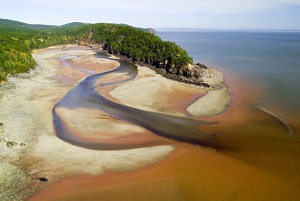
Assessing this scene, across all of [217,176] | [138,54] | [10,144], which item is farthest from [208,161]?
[138,54]

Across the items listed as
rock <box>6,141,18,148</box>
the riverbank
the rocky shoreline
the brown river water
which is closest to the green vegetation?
the rocky shoreline

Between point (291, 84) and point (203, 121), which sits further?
point (291, 84)

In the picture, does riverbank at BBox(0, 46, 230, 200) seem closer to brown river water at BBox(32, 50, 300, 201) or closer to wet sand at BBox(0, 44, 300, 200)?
wet sand at BBox(0, 44, 300, 200)

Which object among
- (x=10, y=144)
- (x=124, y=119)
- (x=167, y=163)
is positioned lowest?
(x=167, y=163)

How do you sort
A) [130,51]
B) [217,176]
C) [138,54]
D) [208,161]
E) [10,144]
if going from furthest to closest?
[130,51]
[138,54]
[10,144]
[208,161]
[217,176]

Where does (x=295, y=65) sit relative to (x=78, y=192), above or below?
above

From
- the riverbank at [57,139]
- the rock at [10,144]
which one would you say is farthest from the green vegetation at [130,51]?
the rock at [10,144]

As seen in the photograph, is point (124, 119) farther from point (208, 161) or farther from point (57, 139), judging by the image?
point (208, 161)

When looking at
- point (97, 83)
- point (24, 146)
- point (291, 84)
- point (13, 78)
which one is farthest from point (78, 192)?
point (291, 84)

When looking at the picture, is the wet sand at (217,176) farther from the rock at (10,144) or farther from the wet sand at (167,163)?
the rock at (10,144)

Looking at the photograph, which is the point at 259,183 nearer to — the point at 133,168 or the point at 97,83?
the point at 133,168
